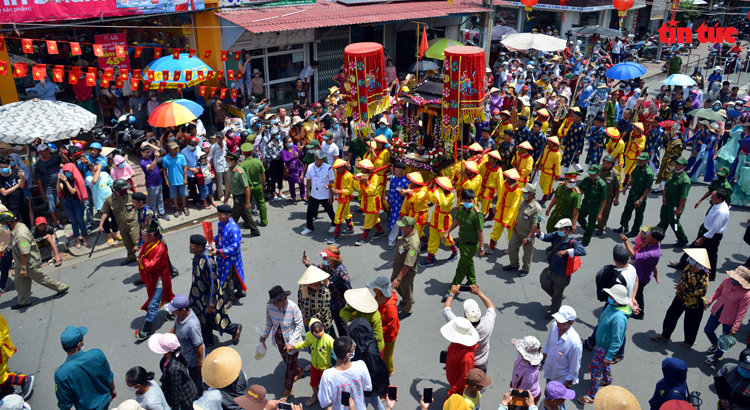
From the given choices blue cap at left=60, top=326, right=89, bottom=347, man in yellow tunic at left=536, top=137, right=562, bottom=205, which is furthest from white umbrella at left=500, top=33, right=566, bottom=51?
blue cap at left=60, top=326, right=89, bottom=347

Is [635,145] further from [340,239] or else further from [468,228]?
[340,239]

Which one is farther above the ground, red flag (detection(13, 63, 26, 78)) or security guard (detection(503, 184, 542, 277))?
red flag (detection(13, 63, 26, 78))

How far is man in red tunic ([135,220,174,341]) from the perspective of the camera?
645 centimetres

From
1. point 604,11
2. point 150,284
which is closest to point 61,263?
point 150,284

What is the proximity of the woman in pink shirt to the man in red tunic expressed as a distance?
6.74 m

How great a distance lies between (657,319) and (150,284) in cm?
684

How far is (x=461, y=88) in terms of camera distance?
30.5 feet

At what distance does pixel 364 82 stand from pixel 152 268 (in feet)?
18.2

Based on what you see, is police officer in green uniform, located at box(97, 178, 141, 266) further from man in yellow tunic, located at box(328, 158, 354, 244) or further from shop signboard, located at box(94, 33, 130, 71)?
shop signboard, located at box(94, 33, 130, 71)

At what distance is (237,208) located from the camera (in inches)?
351

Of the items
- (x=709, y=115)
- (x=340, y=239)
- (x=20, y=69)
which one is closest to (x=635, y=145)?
(x=709, y=115)

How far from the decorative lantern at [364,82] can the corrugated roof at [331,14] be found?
3310mm

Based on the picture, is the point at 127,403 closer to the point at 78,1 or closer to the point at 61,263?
the point at 61,263

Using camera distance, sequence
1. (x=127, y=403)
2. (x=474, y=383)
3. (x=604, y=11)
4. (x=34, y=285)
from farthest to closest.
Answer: (x=604, y=11) → (x=34, y=285) → (x=474, y=383) → (x=127, y=403)
